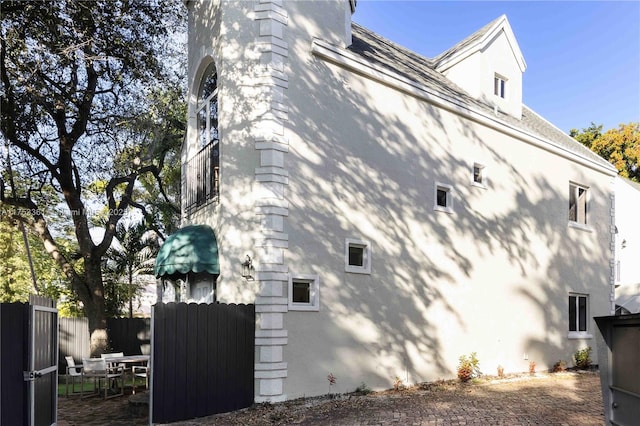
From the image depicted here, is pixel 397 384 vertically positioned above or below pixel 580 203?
below

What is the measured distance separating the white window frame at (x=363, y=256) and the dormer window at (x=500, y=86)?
9.11 metres

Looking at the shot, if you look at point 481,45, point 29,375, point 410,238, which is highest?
point 481,45

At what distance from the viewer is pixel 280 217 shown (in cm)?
1002

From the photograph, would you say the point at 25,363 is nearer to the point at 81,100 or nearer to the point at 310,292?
the point at 310,292

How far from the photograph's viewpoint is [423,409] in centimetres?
922

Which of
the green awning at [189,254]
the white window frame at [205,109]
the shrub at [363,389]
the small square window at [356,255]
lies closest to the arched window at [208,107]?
the white window frame at [205,109]

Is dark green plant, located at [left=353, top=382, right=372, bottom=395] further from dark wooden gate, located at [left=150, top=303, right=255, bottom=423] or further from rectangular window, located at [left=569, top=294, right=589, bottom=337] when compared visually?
rectangular window, located at [left=569, top=294, right=589, bottom=337]

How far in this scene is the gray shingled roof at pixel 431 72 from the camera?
13.4 m

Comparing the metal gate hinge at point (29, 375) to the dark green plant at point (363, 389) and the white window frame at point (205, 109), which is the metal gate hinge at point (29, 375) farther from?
the white window frame at point (205, 109)

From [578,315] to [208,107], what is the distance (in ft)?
48.7

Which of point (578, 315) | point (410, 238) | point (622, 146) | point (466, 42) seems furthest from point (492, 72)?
point (622, 146)

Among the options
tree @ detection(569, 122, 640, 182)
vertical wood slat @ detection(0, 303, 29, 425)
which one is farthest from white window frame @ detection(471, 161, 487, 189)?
tree @ detection(569, 122, 640, 182)

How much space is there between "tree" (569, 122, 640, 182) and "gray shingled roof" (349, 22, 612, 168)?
20.8 metres

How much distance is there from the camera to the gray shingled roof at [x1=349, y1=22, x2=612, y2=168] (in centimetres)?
1341
